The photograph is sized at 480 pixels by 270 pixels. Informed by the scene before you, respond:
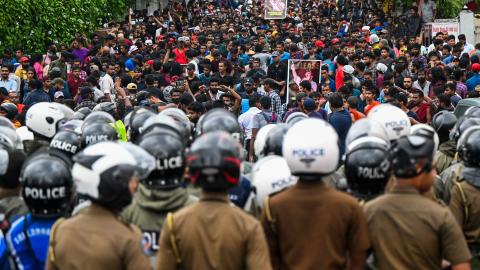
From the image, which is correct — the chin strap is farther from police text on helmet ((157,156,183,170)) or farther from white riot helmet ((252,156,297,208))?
white riot helmet ((252,156,297,208))

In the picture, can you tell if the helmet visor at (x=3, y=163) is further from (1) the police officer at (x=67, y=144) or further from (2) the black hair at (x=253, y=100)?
(2) the black hair at (x=253, y=100)

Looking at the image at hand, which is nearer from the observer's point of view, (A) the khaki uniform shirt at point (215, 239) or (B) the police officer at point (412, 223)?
(A) the khaki uniform shirt at point (215, 239)

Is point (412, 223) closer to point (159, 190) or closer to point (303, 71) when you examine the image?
point (159, 190)

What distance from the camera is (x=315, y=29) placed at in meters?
32.6

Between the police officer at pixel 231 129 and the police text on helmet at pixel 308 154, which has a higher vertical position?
the police text on helmet at pixel 308 154

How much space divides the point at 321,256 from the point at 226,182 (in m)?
0.76

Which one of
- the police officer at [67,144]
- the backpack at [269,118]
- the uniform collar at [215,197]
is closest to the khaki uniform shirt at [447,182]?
the uniform collar at [215,197]

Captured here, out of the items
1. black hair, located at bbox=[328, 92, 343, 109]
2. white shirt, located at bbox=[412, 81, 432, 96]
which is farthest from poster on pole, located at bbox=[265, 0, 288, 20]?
black hair, located at bbox=[328, 92, 343, 109]

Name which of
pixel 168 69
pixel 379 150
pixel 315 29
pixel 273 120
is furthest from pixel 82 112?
pixel 315 29

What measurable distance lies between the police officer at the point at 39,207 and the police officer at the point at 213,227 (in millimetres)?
872

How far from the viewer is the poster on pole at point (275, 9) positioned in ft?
96.4

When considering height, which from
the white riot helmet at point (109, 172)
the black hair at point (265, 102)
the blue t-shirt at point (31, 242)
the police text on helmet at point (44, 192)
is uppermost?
the white riot helmet at point (109, 172)

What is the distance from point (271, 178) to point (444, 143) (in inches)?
124

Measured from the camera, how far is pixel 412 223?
209 inches
